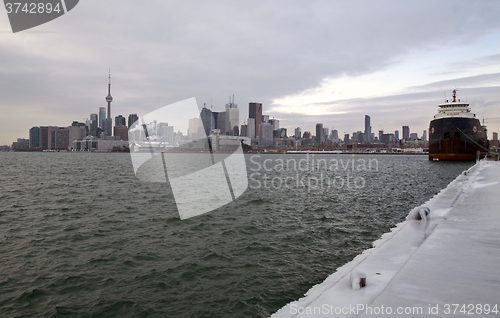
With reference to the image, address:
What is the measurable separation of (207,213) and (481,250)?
13981 mm

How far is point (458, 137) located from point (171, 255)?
266ft

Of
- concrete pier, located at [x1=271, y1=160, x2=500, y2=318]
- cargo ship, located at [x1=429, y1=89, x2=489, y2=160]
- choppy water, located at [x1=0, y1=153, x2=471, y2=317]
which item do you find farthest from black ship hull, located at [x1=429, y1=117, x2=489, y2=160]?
concrete pier, located at [x1=271, y1=160, x2=500, y2=318]

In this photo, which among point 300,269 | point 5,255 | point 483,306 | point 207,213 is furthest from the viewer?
point 207,213

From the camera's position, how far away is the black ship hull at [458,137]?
68938mm

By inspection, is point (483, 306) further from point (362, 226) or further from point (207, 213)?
point (207, 213)

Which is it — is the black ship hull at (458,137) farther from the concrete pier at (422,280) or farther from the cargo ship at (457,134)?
the concrete pier at (422,280)

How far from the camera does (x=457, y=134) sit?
69.7m

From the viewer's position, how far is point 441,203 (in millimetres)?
14344

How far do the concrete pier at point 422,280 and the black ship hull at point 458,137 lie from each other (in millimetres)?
73873

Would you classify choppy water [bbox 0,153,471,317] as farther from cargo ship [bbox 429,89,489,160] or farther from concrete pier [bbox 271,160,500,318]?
cargo ship [bbox 429,89,489,160]

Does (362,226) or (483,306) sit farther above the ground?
(483,306)

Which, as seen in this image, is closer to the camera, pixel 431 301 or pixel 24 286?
pixel 431 301

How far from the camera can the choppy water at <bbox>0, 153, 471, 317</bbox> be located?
768 cm

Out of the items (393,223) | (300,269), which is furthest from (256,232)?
(393,223)
